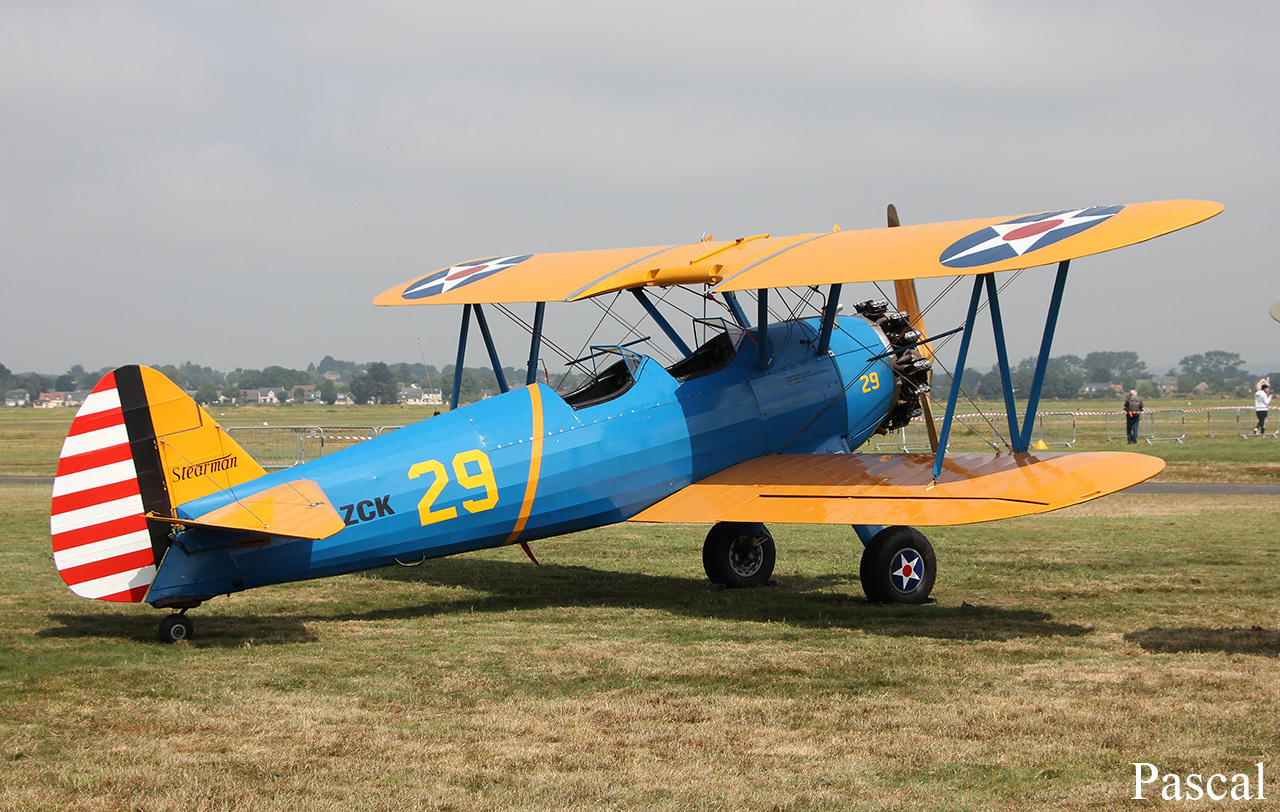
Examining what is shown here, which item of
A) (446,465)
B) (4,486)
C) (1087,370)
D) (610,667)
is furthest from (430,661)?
(1087,370)

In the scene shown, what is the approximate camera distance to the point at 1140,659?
254 inches

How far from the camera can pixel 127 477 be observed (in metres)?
6.73

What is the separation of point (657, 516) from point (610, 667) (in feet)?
7.55

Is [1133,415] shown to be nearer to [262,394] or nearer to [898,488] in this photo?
[898,488]

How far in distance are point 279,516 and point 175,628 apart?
0.96m

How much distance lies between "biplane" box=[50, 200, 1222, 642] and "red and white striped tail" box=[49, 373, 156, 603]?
1 cm

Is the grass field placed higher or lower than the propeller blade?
lower

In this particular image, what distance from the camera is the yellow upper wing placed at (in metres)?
6.93

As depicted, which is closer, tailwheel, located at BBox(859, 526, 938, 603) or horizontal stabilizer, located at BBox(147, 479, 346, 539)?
horizontal stabilizer, located at BBox(147, 479, 346, 539)

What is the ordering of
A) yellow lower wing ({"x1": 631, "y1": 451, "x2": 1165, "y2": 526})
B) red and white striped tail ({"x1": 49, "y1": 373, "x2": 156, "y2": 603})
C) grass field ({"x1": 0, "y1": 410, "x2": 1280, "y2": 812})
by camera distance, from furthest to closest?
yellow lower wing ({"x1": 631, "y1": 451, "x2": 1165, "y2": 526})
red and white striped tail ({"x1": 49, "y1": 373, "x2": 156, "y2": 603})
grass field ({"x1": 0, "y1": 410, "x2": 1280, "y2": 812})

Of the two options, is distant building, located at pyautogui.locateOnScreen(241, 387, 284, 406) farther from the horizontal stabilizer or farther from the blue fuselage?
the horizontal stabilizer

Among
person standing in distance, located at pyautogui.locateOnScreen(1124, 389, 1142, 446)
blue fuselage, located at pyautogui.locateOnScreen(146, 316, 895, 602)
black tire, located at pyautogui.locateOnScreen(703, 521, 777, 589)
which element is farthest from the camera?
person standing in distance, located at pyautogui.locateOnScreen(1124, 389, 1142, 446)

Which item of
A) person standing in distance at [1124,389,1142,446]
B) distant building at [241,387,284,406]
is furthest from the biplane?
distant building at [241,387,284,406]

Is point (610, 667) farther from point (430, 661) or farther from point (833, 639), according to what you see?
point (833, 639)
